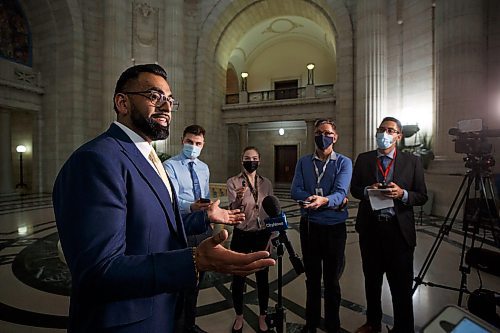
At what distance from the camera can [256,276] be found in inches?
96.1

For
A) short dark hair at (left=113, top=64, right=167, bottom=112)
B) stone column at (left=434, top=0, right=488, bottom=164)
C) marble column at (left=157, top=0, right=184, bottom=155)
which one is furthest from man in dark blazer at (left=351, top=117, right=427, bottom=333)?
marble column at (left=157, top=0, right=184, bottom=155)

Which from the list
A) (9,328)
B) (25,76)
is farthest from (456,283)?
(25,76)

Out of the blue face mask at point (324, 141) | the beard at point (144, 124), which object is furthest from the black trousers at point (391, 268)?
the beard at point (144, 124)

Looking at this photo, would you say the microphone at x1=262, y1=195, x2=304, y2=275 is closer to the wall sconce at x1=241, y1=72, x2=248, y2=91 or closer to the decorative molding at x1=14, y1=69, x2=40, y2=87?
the decorative molding at x1=14, y1=69, x2=40, y2=87

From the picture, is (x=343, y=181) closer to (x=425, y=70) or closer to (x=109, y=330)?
(x=109, y=330)

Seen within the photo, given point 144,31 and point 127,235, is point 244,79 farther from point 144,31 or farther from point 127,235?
point 127,235

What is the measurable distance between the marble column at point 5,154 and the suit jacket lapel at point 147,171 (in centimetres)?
1409

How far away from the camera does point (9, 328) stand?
237 centimetres

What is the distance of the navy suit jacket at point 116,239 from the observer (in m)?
0.80

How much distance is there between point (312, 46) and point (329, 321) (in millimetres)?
19811

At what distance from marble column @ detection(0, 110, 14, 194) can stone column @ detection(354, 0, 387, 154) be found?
1463 cm

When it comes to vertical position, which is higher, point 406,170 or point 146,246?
point 406,170

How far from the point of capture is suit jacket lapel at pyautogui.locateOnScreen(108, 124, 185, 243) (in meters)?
1.02

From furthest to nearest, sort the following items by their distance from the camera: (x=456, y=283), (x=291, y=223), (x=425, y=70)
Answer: (x=425, y=70), (x=291, y=223), (x=456, y=283)
